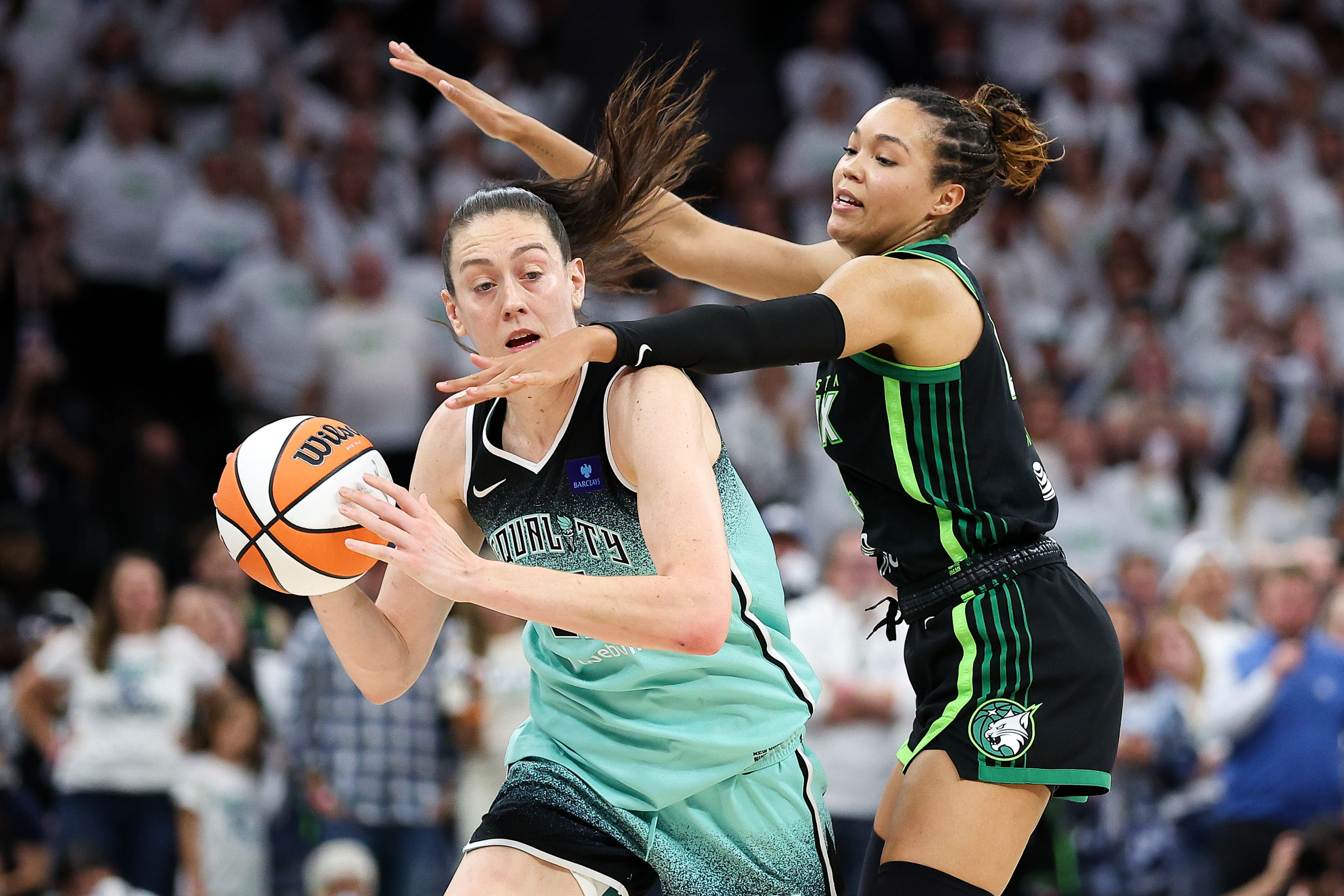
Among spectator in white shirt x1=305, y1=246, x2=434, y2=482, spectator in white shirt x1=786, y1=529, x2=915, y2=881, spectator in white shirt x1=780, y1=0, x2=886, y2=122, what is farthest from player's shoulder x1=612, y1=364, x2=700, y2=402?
spectator in white shirt x1=780, y1=0, x2=886, y2=122

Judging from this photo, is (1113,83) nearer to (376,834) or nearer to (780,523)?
(780,523)

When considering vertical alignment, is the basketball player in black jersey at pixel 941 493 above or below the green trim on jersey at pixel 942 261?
below

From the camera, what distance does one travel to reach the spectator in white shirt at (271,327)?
32.4 ft

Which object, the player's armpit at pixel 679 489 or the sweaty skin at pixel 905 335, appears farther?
the sweaty skin at pixel 905 335

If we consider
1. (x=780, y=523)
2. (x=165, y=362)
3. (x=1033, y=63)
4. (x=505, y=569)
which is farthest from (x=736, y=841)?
(x=1033, y=63)

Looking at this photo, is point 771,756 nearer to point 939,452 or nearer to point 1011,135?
point 939,452

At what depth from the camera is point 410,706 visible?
24.7ft

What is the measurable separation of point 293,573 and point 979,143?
1.93 metres

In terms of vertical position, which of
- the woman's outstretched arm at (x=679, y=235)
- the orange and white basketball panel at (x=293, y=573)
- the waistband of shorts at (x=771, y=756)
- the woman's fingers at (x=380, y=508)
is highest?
the woman's outstretched arm at (x=679, y=235)

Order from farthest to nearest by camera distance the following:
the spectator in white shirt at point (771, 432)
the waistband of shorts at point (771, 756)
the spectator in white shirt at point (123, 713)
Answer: the spectator in white shirt at point (771, 432), the spectator in white shirt at point (123, 713), the waistband of shorts at point (771, 756)

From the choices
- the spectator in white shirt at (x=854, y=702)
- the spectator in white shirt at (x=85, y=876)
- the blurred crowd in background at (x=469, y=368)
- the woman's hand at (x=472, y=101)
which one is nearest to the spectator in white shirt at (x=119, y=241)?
the blurred crowd in background at (x=469, y=368)

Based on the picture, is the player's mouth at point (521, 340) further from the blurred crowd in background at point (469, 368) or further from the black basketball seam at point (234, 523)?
the blurred crowd in background at point (469, 368)

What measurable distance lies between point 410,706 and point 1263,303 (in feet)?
24.4

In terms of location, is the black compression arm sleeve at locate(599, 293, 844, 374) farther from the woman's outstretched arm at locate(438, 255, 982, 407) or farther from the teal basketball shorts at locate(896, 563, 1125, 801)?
the teal basketball shorts at locate(896, 563, 1125, 801)
